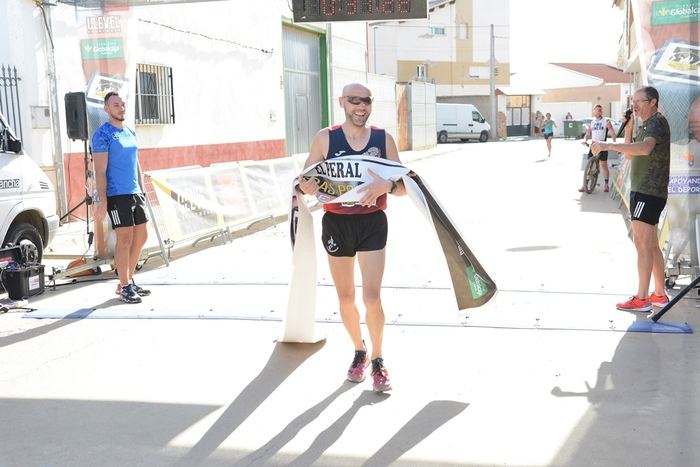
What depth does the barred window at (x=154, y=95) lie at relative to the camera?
51.9 ft

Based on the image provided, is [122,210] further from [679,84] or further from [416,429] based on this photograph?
[679,84]

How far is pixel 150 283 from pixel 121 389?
3593 mm

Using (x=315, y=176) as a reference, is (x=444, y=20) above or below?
above

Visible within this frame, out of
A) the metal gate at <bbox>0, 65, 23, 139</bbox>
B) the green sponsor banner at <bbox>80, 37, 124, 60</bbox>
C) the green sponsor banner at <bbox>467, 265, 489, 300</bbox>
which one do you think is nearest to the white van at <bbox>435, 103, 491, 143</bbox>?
the metal gate at <bbox>0, 65, 23, 139</bbox>

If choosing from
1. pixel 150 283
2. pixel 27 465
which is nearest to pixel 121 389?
pixel 27 465

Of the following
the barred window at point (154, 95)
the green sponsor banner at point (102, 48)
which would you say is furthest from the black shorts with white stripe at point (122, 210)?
the barred window at point (154, 95)

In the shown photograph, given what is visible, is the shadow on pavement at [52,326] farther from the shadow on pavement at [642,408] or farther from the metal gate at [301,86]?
the metal gate at [301,86]

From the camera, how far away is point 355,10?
12.9m

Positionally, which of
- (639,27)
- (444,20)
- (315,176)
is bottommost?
(315,176)

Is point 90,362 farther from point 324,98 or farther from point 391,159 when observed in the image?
point 324,98

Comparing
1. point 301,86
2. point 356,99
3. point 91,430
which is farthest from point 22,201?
point 301,86

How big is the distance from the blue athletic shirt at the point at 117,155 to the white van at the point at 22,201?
1343 mm

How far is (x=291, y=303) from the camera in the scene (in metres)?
6.05

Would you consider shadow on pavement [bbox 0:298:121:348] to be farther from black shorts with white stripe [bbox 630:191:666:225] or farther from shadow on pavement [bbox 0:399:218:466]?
black shorts with white stripe [bbox 630:191:666:225]
